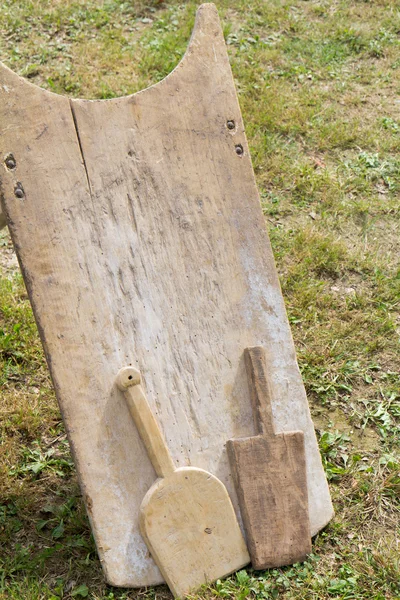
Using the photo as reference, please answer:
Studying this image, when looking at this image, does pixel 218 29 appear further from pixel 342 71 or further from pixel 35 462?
pixel 342 71

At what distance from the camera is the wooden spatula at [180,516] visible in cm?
244

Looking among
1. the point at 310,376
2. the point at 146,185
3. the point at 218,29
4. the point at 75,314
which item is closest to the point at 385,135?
the point at 310,376

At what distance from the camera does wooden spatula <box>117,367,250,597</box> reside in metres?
2.44

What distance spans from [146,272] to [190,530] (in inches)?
34.9

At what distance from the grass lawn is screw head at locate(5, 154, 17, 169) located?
126cm

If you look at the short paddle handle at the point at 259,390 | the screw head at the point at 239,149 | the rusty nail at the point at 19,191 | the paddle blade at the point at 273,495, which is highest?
the rusty nail at the point at 19,191

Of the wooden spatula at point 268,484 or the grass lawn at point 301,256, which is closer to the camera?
the wooden spatula at point 268,484

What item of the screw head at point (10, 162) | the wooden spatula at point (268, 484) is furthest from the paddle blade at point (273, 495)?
the screw head at point (10, 162)

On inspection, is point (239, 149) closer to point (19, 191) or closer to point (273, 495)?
point (19, 191)

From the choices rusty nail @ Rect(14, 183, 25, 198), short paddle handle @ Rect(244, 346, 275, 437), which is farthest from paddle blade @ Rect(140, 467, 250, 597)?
rusty nail @ Rect(14, 183, 25, 198)

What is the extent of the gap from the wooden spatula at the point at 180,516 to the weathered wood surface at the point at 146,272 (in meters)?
0.06

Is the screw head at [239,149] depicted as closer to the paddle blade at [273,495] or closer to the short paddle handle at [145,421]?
the short paddle handle at [145,421]

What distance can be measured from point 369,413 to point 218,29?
1.75 meters

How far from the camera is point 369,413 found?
10.8ft
